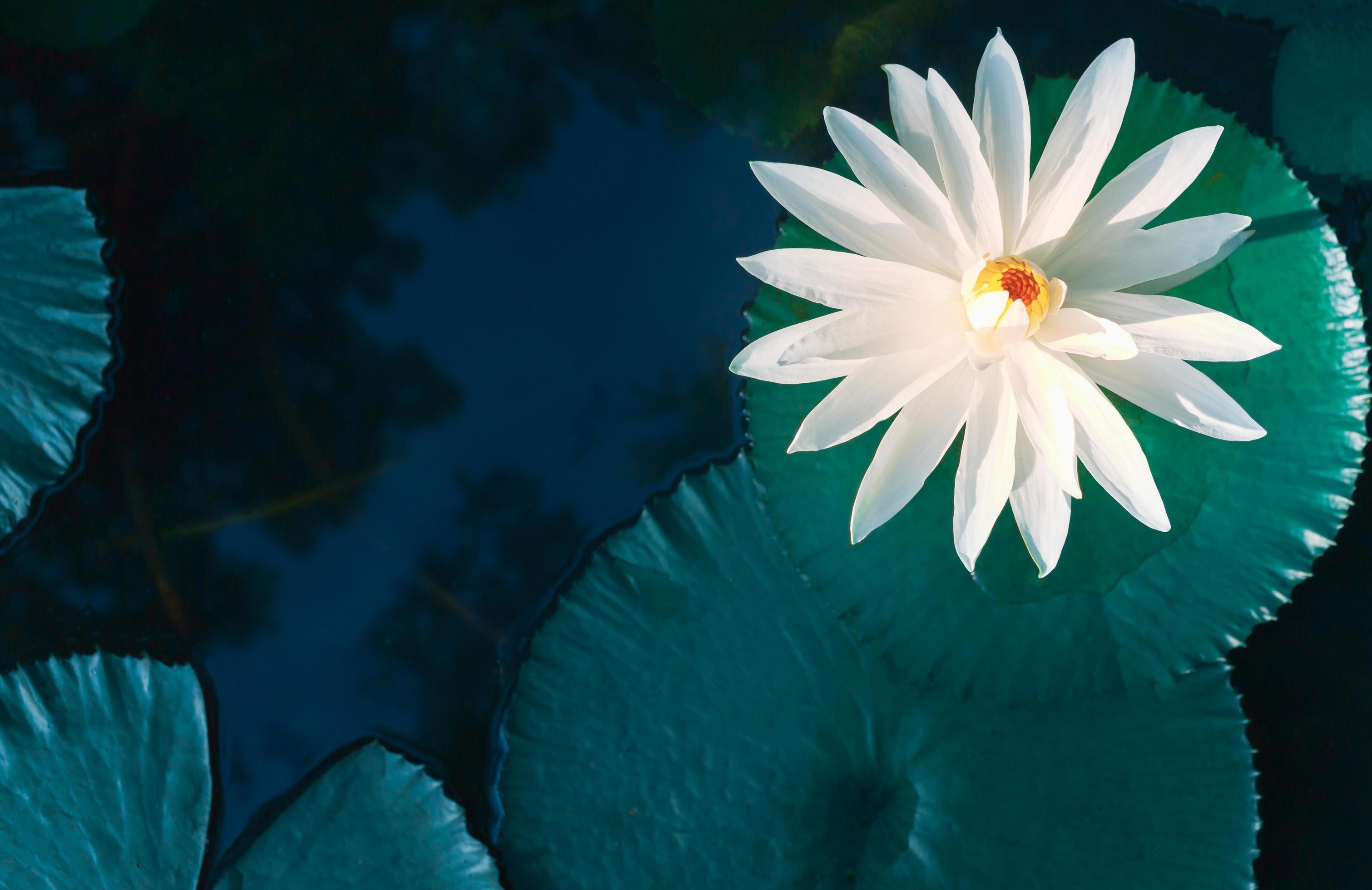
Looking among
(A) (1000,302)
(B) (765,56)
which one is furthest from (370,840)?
(B) (765,56)

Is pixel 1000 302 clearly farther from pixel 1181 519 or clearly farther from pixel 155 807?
pixel 155 807

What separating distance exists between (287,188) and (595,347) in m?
0.76

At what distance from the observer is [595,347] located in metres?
1.71

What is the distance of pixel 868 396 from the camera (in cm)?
105

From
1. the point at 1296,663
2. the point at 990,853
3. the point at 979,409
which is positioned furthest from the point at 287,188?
the point at 1296,663

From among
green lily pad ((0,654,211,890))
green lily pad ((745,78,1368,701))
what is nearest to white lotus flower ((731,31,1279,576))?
green lily pad ((745,78,1368,701))

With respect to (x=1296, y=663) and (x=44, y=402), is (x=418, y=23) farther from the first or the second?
(x=1296, y=663)

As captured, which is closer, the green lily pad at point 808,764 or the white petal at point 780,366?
the white petal at point 780,366

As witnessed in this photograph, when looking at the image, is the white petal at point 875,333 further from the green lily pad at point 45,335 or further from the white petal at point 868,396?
the green lily pad at point 45,335

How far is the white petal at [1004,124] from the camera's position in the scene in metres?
1.00

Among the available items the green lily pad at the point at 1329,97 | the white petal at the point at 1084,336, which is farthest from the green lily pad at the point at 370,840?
the green lily pad at the point at 1329,97

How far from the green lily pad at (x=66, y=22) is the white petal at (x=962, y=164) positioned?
176cm

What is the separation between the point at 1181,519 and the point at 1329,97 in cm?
99

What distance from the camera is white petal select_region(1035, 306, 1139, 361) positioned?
96 centimetres
